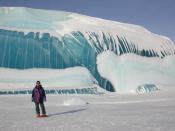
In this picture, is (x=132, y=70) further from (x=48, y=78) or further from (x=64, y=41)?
(x=48, y=78)

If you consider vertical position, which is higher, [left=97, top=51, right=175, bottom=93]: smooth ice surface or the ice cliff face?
the ice cliff face

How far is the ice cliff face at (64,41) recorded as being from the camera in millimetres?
58406

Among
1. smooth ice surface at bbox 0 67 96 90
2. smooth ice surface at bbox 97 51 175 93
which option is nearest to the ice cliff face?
smooth ice surface at bbox 97 51 175 93

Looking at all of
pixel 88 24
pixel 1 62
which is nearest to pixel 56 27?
pixel 88 24

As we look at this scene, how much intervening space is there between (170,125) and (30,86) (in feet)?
131

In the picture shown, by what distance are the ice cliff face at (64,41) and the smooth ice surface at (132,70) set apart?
1.01m

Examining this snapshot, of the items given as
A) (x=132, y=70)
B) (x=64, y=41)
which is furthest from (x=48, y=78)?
(x=132, y=70)

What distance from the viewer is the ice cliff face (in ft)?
192

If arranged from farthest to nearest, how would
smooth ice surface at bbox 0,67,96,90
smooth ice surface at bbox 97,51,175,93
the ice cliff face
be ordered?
smooth ice surface at bbox 97,51,175,93 < the ice cliff face < smooth ice surface at bbox 0,67,96,90

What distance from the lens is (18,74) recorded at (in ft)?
180

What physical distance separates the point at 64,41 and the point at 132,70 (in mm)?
13473

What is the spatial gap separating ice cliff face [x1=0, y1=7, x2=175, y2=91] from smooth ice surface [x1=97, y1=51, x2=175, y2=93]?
1.01 m

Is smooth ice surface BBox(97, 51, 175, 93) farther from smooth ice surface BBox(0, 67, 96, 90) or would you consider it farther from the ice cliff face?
smooth ice surface BBox(0, 67, 96, 90)

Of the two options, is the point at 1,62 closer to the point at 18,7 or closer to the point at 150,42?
the point at 18,7
